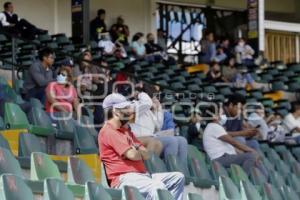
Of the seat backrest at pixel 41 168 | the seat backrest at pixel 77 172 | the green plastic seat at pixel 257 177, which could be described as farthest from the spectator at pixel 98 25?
the seat backrest at pixel 41 168

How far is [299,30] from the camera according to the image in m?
25.2

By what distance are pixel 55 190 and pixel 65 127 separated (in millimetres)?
4997

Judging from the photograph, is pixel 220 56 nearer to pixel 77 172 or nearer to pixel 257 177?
pixel 257 177

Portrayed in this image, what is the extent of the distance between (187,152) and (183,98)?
360 centimetres

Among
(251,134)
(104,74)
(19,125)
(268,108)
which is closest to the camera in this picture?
(19,125)

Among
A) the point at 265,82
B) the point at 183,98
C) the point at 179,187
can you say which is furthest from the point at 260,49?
the point at 179,187

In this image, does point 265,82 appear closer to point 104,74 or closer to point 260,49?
point 260,49

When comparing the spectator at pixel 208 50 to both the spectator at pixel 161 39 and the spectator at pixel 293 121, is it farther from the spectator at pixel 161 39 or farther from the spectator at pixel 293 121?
the spectator at pixel 293 121

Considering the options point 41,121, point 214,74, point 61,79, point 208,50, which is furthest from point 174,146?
point 208,50

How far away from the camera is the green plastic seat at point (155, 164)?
37.8 ft

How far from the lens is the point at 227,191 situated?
11117 millimetres

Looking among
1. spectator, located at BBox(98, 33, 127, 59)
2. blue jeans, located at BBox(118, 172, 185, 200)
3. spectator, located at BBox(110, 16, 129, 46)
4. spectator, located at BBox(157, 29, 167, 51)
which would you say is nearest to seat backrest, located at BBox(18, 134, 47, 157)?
blue jeans, located at BBox(118, 172, 185, 200)

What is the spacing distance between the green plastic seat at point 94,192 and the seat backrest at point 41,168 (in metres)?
0.85

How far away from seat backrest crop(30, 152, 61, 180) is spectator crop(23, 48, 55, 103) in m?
4.77
